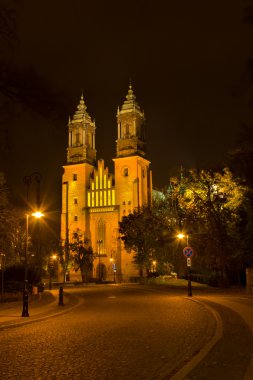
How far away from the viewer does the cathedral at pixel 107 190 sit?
3585 inches

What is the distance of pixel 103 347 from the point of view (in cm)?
1120

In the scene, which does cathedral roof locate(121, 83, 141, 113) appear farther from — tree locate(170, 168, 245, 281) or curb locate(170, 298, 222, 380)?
curb locate(170, 298, 222, 380)

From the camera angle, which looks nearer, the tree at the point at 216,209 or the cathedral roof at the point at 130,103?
the tree at the point at 216,209

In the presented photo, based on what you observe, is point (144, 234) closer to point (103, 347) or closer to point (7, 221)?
point (7, 221)

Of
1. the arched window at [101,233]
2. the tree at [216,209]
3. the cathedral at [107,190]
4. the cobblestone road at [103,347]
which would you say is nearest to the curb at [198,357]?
the cobblestone road at [103,347]

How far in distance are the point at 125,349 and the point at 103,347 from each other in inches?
26.3

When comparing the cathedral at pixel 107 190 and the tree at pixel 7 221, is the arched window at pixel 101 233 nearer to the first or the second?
the cathedral at pixel 107 190

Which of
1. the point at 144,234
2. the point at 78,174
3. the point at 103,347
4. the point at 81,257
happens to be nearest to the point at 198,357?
the point at 103,347

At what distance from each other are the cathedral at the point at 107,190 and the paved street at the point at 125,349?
71.4 meters

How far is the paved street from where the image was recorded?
8.39 m

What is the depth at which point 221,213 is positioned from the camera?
4066 cm

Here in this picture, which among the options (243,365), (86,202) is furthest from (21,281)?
(86,202)

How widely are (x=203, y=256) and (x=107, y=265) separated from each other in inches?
1908

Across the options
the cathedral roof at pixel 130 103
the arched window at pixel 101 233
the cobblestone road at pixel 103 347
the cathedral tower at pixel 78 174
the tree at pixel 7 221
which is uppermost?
the cathedral roof at pixel 130 103
